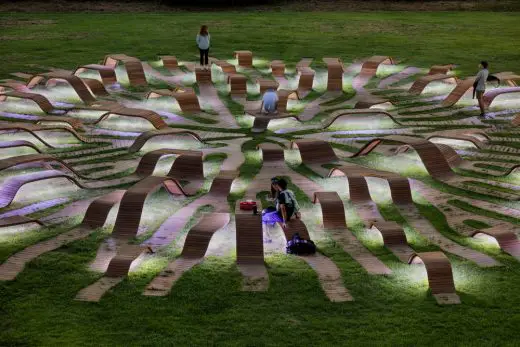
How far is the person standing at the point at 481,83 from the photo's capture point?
71.3 ft

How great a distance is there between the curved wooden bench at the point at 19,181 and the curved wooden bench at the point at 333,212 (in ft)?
17.0

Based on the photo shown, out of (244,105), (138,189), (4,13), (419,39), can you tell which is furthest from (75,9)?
(138,189)

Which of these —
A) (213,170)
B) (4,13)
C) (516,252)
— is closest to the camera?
(516,252)

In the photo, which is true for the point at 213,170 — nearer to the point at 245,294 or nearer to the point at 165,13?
the point at 245,294

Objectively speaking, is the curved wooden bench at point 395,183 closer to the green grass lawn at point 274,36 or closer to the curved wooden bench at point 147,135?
the curved wooden bench at point 147,135

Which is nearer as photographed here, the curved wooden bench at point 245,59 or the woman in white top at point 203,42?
the woman in white top at point 203,42

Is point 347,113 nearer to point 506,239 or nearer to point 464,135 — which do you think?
point 464,135

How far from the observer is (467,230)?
14.6m

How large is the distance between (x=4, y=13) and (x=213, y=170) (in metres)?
26.8

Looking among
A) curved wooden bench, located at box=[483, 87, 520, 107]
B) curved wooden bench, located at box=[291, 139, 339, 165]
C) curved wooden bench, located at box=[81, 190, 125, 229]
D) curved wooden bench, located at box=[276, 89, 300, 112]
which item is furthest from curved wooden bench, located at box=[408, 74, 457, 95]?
curved wooden bench, located at box=[81, 190, 125, 229]

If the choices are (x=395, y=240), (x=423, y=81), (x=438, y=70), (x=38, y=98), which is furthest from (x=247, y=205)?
(x=438, y=70)

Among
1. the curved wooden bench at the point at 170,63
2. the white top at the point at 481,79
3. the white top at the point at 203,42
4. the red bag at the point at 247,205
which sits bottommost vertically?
the red bag at the point at 247,205

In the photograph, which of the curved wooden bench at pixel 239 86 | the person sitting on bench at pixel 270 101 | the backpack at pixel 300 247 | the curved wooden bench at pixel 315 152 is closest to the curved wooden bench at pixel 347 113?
the person sitting on bench at pixel 270 101

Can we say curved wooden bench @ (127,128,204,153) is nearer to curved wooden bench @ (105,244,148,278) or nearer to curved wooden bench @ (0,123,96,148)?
curved wooden bench @ (0,123,96,148)
